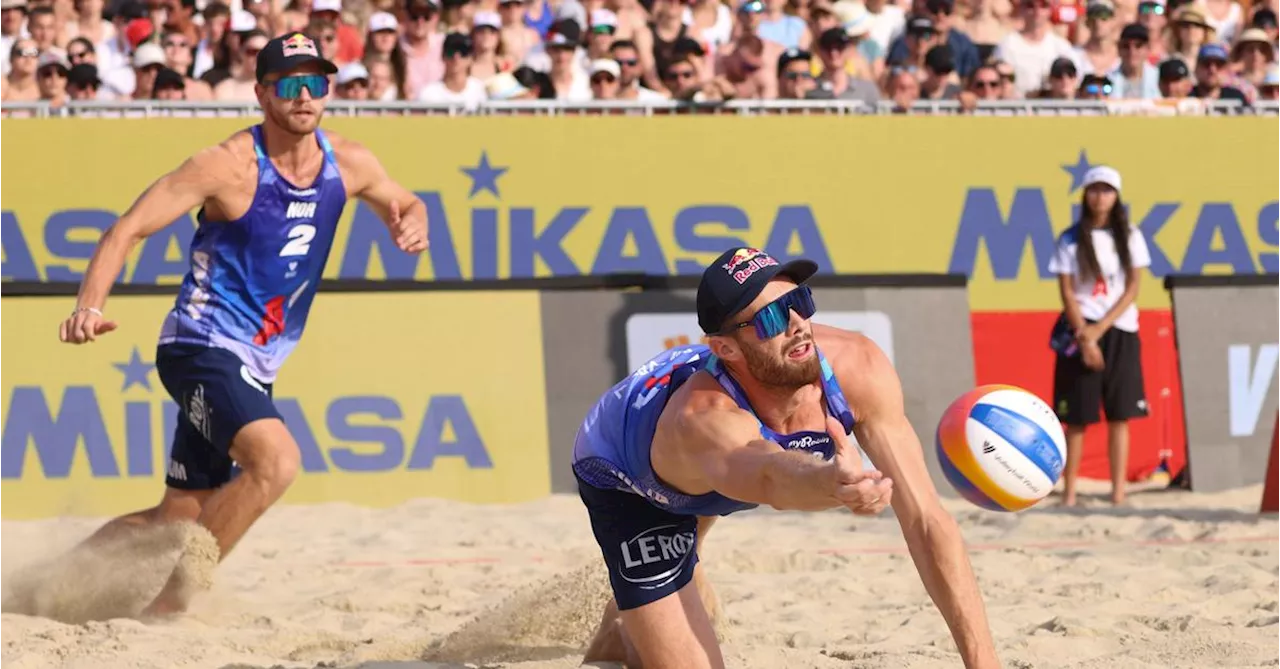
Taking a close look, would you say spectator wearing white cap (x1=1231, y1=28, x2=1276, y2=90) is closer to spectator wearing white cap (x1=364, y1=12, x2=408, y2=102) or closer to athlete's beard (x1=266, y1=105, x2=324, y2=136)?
spectator wearing white cap (x1=364, y1=12, x2=408, y2=102)

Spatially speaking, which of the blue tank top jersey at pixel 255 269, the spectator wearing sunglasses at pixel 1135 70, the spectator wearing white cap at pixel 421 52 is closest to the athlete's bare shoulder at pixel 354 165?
the blue tank top jersey at pixel 255 269

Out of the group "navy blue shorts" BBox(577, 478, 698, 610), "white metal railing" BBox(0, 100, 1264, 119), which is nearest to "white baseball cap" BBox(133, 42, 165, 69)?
"white metal railing" BBox(0, 100, 1264, 119)

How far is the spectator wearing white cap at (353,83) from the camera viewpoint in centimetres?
1028

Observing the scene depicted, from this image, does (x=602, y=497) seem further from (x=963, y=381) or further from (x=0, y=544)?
(x=963, y=381)

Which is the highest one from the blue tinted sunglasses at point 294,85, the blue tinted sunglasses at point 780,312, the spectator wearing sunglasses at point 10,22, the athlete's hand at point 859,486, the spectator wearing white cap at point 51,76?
the blue tinted sunglasses at point 294,85

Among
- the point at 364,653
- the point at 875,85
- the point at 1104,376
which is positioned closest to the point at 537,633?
the point at 364,653

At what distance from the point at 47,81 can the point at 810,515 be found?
506cm

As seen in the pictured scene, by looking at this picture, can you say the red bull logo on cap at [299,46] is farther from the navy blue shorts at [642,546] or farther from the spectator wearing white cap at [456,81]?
the spectator wearing white cap at [456,81]

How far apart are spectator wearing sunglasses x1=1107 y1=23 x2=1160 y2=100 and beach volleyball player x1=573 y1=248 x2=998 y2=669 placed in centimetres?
760

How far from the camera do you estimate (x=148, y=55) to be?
33.6 feet

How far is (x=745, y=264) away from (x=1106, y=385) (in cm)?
613

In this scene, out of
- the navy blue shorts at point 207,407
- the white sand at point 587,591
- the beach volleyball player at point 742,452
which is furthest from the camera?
the navy blue shorts at point 207,407

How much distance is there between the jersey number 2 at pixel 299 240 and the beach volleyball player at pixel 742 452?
207cm

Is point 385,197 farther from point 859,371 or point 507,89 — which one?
point 507,89
